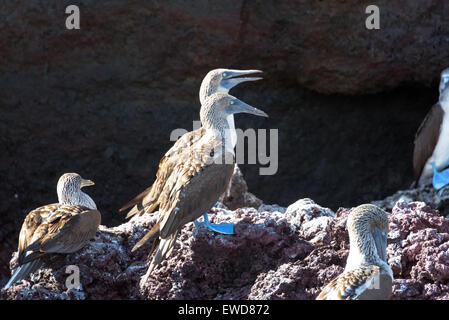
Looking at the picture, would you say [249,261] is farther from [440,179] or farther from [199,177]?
[440,179]

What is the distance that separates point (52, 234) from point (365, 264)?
172 cm

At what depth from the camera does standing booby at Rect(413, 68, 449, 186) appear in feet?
22.9

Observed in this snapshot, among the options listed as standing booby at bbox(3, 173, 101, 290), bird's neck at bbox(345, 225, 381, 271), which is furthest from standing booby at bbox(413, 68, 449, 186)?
standing booby at bbox(3, 173, 101, 290)

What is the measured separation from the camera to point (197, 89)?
26.1 feet

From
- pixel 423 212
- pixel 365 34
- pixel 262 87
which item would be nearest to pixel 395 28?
pixel 365 34

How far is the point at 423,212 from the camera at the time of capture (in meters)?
4.61

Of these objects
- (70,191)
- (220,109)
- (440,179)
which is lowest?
(440,179)

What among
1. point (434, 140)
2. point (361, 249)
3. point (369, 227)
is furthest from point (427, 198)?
point (361, 249)

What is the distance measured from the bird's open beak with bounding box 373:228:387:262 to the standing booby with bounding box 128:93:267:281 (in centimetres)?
94

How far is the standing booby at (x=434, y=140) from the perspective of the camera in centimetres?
697

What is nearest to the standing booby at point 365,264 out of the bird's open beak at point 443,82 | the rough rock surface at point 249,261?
the rough rock surface at point 249,261

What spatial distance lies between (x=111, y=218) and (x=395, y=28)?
3245mm

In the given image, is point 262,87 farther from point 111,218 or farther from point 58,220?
point 58,220

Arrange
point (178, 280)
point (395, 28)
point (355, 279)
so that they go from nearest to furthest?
point (355, 279) < point (178, 280) < point (395, 28)
